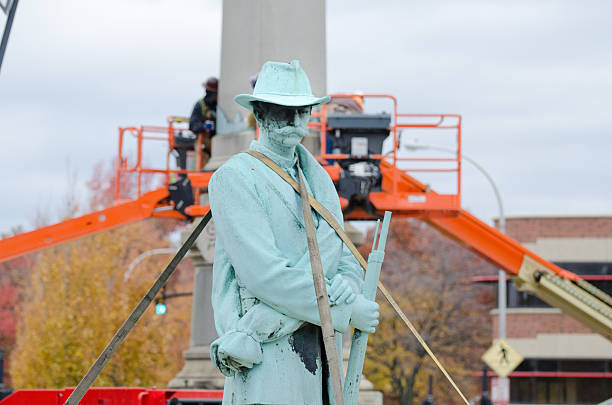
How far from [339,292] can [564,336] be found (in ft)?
143

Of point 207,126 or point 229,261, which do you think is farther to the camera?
point 207,126

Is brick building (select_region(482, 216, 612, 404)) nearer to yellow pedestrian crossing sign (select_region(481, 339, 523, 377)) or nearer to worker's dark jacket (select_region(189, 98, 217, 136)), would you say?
yellow pedestrian crossing sign (select_region(481, 339, 523, 377))

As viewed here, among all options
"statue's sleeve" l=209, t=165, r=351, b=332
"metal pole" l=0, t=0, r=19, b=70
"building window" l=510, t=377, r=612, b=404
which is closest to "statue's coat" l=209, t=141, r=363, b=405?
"statue's sleeve" l=209, t=165, r=351, b=332

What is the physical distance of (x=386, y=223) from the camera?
5.44 m

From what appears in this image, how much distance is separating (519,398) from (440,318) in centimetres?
463

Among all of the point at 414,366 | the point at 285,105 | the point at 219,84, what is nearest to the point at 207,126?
the point at 219,84

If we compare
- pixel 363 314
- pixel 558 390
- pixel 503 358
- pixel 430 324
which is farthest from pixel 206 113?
pixel 558 390

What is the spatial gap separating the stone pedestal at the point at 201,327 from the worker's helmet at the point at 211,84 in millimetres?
2385

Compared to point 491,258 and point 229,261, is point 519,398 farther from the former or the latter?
point 229,261

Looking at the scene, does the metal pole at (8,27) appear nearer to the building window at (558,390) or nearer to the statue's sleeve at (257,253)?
the statue's sleeve at (257,253)

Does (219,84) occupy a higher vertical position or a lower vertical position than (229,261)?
higher

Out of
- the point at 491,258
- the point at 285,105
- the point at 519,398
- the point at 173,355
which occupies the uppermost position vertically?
the point at 285,105

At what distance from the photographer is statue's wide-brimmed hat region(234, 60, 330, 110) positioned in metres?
5.54

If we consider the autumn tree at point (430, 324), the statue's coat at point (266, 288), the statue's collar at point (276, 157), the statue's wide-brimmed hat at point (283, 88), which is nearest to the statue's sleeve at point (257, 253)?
the statue's coat at point (266, 288)
